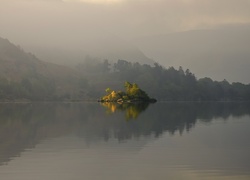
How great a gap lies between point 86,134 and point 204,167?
26.5m

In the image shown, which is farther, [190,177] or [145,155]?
[145,155]

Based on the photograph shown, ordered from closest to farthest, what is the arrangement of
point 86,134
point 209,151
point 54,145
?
point 209,151 → point 54,145 → point 86,134

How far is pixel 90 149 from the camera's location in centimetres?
4362

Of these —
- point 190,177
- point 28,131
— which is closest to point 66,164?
point 190,177

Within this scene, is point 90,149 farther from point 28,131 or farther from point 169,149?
point 28,131

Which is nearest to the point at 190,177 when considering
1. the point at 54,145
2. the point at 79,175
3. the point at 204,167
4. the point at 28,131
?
the point at 204,167

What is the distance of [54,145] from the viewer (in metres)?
46.8

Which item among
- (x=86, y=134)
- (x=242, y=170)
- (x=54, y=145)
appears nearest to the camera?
(x=242, y=170)

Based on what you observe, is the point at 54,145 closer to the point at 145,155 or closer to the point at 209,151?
the point at 145,155

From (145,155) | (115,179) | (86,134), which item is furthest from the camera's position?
(86,134)

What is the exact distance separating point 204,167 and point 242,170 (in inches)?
109

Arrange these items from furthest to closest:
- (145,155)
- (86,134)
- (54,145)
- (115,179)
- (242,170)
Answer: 1. (86,134)
2. (54,145)
3. (145,155)
4. (242,170)
5. (115,179)

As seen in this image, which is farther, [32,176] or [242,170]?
[242,170]

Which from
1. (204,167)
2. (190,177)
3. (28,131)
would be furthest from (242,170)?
(28,131)
